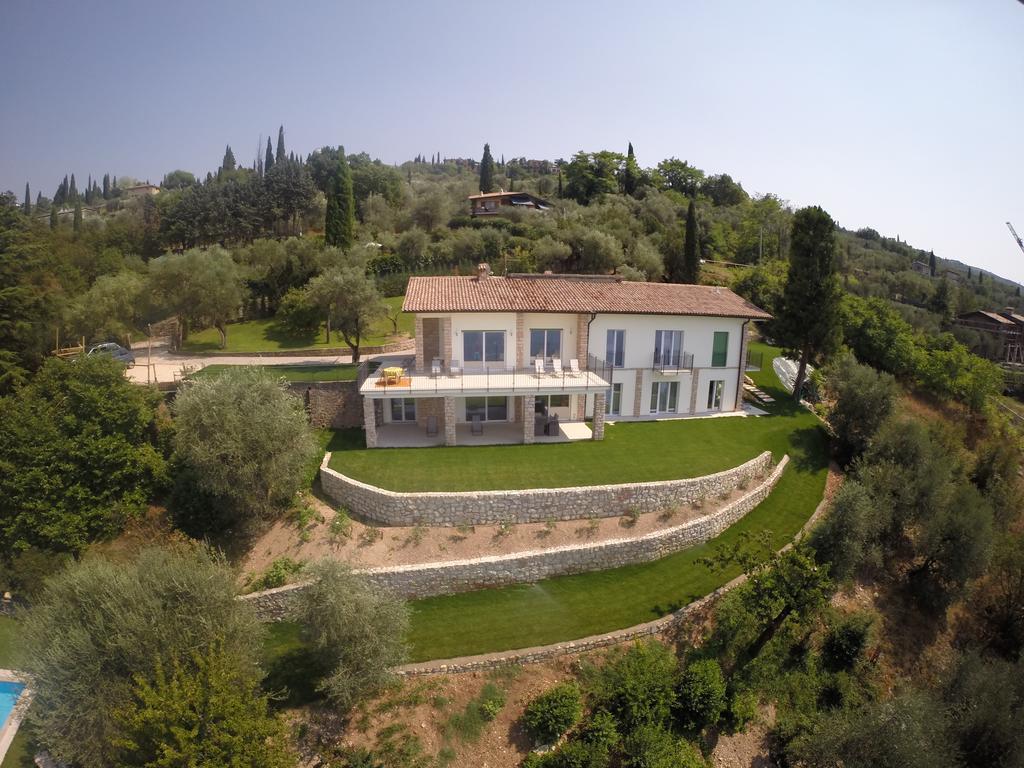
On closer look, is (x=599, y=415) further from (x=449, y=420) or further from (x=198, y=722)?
(x=198, y=722)

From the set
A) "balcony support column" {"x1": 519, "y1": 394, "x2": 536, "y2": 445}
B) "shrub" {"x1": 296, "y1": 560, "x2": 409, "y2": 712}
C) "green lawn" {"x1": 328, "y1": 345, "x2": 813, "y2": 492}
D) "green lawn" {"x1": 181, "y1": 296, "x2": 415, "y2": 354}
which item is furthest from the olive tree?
"green lawn" {"x1": 181, "y1": 296, "x2": 415, "y2": 354}

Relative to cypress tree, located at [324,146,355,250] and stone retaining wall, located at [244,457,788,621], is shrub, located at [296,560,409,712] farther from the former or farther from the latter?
cypress tree, located at [324,146,355,250]

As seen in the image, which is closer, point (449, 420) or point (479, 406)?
point (449, 420)

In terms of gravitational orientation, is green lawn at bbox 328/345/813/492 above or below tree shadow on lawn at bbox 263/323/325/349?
below

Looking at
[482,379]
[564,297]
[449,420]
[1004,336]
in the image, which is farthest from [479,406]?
[1004,336]

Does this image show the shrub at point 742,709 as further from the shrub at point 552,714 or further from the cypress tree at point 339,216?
the cypress tree at point 339,216

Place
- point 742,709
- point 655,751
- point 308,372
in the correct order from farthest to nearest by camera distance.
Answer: point 308,372 → point 742,709 → point 655,751

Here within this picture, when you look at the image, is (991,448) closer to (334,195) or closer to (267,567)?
(267,567)
